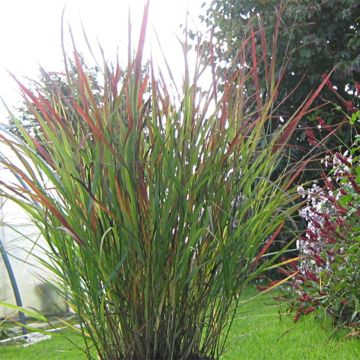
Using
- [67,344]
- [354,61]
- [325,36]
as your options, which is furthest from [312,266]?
[325,36]

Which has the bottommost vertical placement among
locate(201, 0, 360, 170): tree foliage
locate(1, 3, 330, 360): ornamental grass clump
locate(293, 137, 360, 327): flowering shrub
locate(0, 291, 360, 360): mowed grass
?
locate(0, 291, 360, 360): mowed grass

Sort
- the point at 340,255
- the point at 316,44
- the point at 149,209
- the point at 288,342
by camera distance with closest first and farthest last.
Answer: the point at 149,209, the point at 340,255, the point at 288,342, the point at 316,44

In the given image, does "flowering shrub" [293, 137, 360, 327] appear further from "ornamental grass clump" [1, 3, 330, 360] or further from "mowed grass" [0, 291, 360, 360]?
"ornamental grass clump" [1, 3, 330, 360]

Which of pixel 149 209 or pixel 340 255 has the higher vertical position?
pixel 149 209

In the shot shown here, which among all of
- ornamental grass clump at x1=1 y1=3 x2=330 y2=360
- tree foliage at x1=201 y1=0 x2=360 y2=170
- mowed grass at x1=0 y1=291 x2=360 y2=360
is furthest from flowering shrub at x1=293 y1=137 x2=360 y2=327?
tree foliage at x1=201 y1=0 x2=360 y2=170

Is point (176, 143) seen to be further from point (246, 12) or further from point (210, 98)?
point (246, 12)

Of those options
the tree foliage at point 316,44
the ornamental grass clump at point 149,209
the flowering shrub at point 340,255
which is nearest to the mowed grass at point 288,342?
the flowering shrub at point 340,255

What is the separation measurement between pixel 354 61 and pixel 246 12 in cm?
205

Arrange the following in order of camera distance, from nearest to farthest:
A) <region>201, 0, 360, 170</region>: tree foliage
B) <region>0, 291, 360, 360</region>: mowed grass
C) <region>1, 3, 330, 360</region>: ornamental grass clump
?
1. <region>1, 3, 330, 360</region>: ornamental grass clump
2. <region>0, 291, 360, 360</region>: mowed grass
3. <region>201, 0, 360, 170</region>: tree foliage

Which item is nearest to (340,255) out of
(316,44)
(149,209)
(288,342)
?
(288,342)

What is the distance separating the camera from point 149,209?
1.80 m

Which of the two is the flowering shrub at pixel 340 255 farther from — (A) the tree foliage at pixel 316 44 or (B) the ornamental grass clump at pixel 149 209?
(A) the tree foliage at pixel 316 44

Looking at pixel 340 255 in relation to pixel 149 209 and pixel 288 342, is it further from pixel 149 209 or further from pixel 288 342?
pixel 149 209

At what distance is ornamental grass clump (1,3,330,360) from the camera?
176 centimetres
